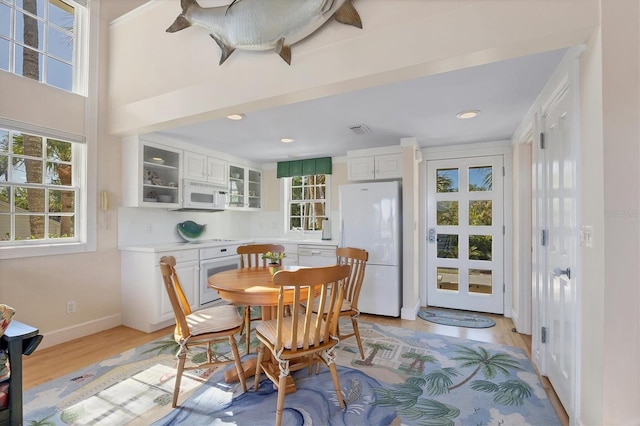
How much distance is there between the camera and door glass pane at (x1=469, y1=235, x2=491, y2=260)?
3.96 meters

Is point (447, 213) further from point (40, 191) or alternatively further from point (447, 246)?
point (40, 191)

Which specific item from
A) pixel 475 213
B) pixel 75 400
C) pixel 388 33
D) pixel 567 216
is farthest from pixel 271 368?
pixel 475 213

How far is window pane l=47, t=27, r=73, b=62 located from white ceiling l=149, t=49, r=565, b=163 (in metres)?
1.10

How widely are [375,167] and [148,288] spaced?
9.83 ft

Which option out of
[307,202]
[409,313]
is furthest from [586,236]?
[307,202]

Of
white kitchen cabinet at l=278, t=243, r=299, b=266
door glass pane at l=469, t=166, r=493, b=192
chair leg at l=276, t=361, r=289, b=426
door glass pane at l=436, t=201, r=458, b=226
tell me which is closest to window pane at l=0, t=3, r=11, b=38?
white kitchen cabinet at l=278, t=243, r=299, b=266

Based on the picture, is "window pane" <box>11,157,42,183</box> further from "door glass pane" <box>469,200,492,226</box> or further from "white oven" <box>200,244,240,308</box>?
"door glass pane" <box>469,200,492,226</box>

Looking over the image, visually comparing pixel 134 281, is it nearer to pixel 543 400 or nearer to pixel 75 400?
pixel 75 400

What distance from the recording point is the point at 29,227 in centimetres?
288

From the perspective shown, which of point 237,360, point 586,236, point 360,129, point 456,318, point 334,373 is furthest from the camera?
point 456,318

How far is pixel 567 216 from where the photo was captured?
1.88 meters

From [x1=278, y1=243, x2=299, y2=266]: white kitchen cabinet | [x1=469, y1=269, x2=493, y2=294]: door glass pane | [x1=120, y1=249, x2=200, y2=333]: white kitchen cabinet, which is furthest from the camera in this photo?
[x1=278, y1=243, x2=299, y2=266]: white kitchen cabinet

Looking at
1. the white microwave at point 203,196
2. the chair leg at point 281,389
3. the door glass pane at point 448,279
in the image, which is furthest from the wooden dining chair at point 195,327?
the door glass pane at point 448,279

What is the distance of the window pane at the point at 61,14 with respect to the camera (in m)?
3.01
